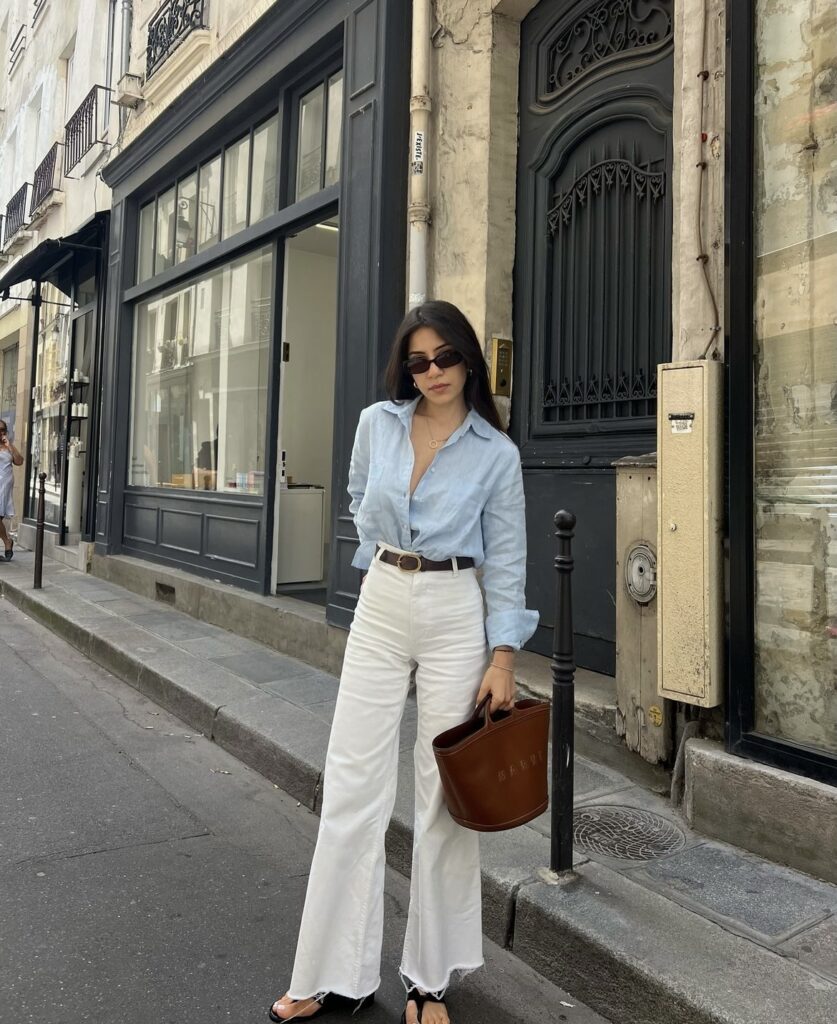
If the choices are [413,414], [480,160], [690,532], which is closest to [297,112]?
[480,160]

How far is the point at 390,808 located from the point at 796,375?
7.13ft

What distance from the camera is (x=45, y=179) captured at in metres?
14.1

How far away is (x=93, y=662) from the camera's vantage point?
21.7ft

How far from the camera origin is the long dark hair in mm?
2217

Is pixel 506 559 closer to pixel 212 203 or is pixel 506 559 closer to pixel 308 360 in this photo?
pixel 308 360

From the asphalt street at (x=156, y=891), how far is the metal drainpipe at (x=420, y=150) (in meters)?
3.18

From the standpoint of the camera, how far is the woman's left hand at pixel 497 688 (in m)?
2.18

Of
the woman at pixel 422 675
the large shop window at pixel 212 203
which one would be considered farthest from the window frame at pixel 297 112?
the woman at pixel 422 675

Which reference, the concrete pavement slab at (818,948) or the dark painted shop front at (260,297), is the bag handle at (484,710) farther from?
the dark painted shop front at (260,297)

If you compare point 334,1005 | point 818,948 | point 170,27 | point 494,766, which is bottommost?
point 334,1005

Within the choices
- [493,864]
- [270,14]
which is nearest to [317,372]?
[270,14]

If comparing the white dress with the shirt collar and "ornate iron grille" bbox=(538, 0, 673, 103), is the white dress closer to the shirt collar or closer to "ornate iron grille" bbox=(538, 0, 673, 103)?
"ornate iron grille" bbox=(538, 0, 673, 103)

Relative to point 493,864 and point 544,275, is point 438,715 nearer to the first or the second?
point 493,864

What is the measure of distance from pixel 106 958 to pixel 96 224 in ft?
33.2
